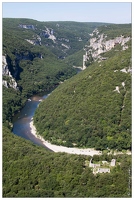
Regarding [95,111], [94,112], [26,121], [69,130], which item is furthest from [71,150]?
[26,121]

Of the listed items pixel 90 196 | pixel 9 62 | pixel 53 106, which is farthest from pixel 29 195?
pixel 9 62

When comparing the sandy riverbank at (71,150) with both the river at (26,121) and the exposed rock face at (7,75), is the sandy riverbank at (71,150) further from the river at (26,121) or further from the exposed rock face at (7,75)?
the exposed rock face at (7,75)

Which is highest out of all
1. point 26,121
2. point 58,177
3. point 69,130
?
point 69,130

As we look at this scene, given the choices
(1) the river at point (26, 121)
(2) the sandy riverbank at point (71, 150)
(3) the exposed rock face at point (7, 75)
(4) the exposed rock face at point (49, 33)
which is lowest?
(2) the sandy riverbank at point (71, 150)

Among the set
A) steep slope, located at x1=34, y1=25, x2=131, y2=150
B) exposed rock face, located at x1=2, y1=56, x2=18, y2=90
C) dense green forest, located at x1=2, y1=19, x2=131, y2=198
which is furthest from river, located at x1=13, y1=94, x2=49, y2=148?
exposed rock face, located at x1=2, y1=56, x2=18, y2=90

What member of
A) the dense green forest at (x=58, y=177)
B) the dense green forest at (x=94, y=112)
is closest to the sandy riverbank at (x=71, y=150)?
the dense green forest at (x=94, y=112)

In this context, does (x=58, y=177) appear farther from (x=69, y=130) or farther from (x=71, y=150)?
(x=69, y=130)

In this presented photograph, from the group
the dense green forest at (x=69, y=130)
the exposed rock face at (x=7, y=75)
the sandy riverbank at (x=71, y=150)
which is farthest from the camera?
the exposed rock face at (x=7, y=75)

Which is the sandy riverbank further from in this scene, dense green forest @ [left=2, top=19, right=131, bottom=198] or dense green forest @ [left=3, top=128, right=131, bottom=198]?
dense green forest @ [left=3, top=128, right=131, bottom=198]
